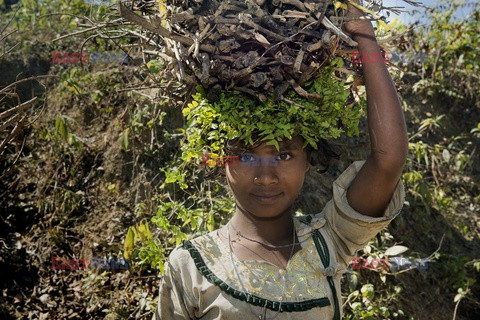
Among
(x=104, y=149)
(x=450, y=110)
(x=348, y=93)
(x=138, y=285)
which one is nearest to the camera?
(x=348, y=93)

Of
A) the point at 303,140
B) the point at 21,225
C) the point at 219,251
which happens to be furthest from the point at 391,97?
the point at 21,225

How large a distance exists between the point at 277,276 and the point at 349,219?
32 centimetres

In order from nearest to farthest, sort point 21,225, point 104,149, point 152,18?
1. point 152,18
2. point 21,225
3. point 104,149

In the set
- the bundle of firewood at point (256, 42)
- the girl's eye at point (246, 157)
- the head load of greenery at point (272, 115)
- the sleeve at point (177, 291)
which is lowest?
the sleeve at point (177, 291)

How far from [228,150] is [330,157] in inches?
16.2

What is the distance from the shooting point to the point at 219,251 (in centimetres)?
191

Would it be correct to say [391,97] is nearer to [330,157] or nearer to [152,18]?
[330,157]

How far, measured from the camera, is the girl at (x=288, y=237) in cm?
175

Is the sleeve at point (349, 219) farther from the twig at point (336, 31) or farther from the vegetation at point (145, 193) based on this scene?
the vegetation at point (145, 193)

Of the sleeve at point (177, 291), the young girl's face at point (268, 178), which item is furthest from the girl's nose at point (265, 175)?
the sleeve at point (177, 291)

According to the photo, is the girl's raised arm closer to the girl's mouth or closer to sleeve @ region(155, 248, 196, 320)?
the girl's mouth

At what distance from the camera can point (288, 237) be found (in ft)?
6.46

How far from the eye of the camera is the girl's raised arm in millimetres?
1736

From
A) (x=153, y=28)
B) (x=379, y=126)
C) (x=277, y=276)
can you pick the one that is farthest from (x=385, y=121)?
(x=153, y=28)
